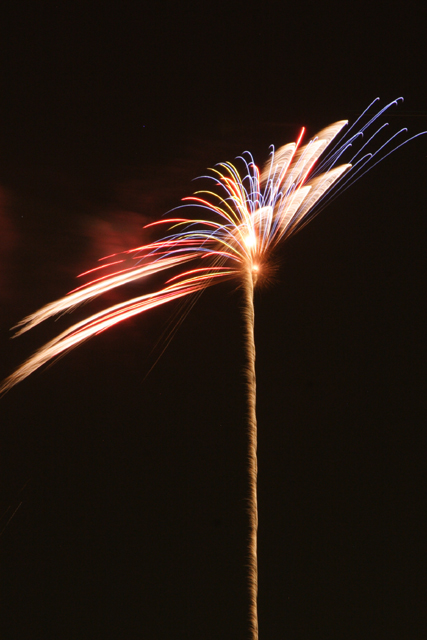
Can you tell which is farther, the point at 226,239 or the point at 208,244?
the point at 208,244

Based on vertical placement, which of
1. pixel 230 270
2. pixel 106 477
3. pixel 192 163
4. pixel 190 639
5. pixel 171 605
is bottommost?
pixel 190 639

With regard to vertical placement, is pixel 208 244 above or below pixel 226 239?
above

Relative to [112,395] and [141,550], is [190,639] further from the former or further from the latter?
[112,395]

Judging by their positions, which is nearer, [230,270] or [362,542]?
[230,270]

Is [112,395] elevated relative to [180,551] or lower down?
elevated

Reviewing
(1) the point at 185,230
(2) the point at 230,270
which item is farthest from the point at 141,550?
(1) the point at 185,230
